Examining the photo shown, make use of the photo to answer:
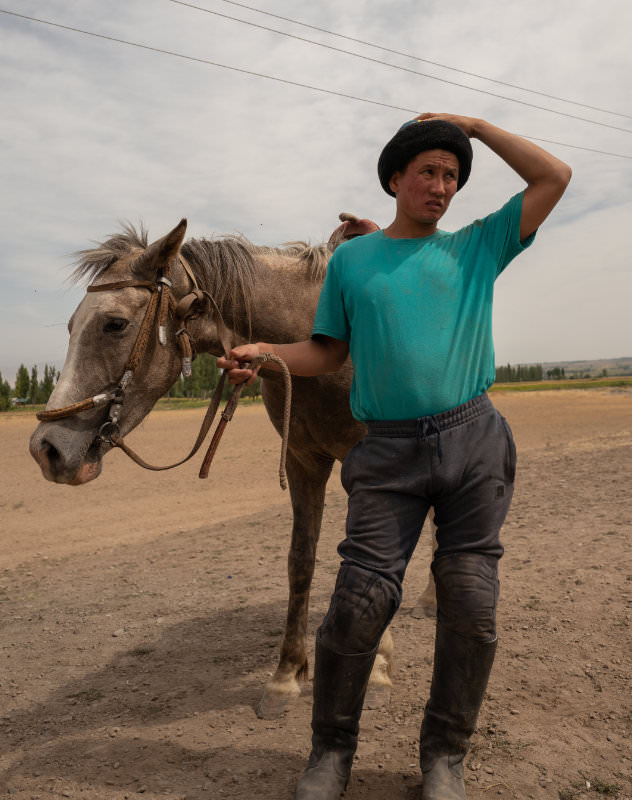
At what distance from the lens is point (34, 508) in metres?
10.6

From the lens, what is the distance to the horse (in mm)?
2646

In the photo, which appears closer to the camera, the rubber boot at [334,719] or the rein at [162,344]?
the rubber boot at [334,719]

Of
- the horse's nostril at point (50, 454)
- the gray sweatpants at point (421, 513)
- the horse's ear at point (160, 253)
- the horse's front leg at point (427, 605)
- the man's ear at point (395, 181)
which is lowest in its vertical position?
the horse's front leg at point (427, 605)

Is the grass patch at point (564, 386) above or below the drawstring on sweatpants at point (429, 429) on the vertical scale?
below

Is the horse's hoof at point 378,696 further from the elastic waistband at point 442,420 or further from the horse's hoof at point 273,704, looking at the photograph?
the elastic waistband at point 442,420

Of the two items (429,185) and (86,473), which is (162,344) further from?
(429,185)

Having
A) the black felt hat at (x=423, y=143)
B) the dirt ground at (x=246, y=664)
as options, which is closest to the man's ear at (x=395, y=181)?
the black felt hat at (x=423, y=143)

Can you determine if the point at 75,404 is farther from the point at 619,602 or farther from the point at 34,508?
the point at 34,508

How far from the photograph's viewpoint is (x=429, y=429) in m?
2.18

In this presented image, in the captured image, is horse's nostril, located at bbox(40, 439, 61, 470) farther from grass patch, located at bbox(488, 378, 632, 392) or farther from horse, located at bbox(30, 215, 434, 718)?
grass patch, located at bbox(488, 378, 632, 392)

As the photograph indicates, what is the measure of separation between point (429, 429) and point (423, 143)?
3.44 ft

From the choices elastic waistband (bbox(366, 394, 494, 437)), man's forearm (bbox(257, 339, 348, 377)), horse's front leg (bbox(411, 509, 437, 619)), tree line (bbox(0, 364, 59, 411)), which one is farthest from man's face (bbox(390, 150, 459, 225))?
tree line (bbox(0, 364, 59, 411))

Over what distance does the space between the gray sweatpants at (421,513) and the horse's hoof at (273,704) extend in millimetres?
1252

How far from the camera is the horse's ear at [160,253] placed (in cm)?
271
